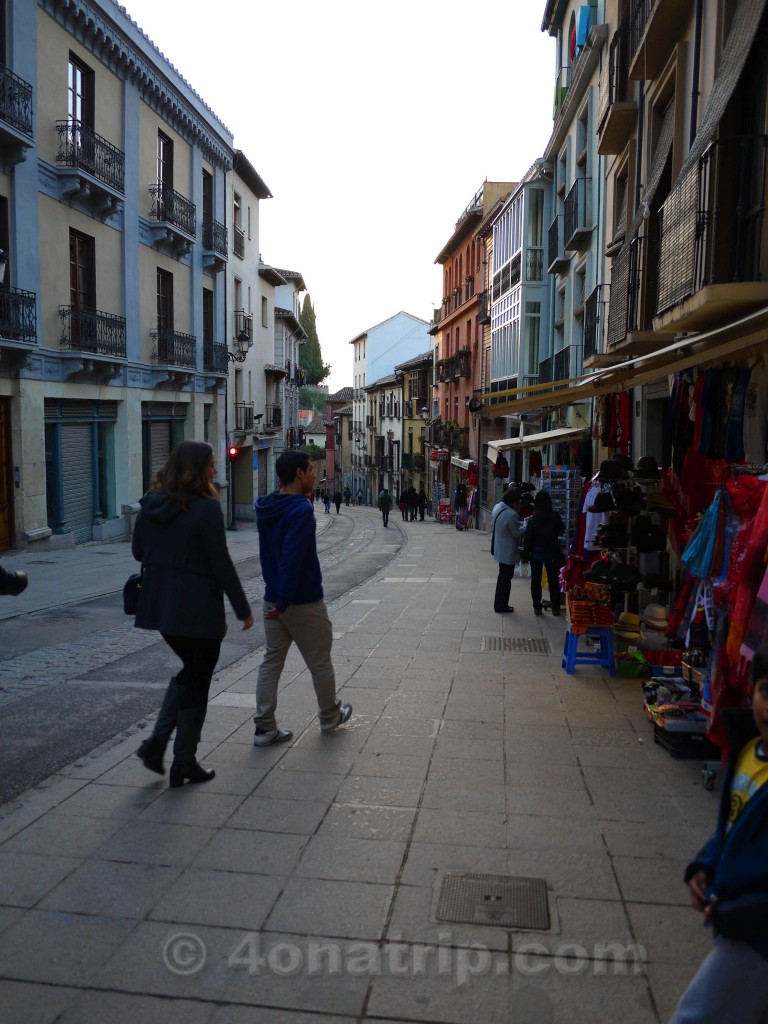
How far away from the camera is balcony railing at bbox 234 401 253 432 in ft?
108

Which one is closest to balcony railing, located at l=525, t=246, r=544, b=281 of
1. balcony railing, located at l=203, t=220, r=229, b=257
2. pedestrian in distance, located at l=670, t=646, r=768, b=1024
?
balcony railing, located at l=203, t=220, r=229, b=257

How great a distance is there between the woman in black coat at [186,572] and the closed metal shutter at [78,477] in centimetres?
1537

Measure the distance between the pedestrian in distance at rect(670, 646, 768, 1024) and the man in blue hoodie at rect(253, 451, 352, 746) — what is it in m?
3.29

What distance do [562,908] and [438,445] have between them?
44140mm

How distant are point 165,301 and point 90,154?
6.49 meters

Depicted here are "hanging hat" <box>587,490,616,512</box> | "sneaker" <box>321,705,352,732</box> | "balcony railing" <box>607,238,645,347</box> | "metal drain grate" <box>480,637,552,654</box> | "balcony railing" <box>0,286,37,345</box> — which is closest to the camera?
"sneaker" <box>321,705,352,732</box>

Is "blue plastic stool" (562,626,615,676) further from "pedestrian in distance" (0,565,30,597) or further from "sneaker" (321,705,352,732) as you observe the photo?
"pedestrian in distance" (0,565,30,597)

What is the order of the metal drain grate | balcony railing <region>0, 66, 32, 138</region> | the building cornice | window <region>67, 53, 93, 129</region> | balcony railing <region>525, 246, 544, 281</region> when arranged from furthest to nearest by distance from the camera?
balcony railing <region>525, 246, 544, 281</region> < window <region>67, 53, 93, 129</region> < the building cornice < balcony railing <region>0, 66, 32, 138</region> < the metal drain grate

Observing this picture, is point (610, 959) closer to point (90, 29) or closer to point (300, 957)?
point (300, 957)

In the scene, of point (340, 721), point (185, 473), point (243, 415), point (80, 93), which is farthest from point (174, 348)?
point (185, 473)

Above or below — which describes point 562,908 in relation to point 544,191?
below

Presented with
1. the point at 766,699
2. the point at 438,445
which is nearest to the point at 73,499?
the point at 766,699

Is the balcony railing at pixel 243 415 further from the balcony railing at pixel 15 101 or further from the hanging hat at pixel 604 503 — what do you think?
the hanging hat at pixel 604 503

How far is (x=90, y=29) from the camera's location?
18.8 metres
